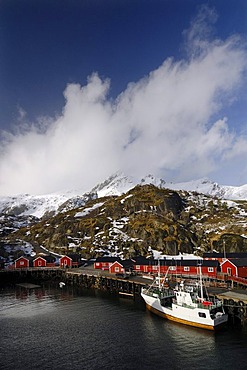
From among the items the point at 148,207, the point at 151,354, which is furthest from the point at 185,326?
the point at 148,207

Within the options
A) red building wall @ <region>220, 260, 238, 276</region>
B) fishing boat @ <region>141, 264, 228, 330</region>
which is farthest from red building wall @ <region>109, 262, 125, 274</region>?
fishing boat @ <region>141, 264, 228, 330</region>

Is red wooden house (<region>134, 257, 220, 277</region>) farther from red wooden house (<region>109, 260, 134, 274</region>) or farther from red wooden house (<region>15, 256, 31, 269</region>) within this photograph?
red wooden house (<region>15, 256, 31, 269</region>)

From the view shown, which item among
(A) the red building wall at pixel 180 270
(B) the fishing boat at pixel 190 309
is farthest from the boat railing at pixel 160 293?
(A) the red building wall at pixel 180 270

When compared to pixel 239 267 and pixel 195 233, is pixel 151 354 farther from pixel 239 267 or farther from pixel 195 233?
pixel 195 233

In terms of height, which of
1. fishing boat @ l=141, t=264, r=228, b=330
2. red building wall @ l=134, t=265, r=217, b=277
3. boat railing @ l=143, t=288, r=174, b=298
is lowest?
fishing boat @ l=141, t=264, r=228, b=330

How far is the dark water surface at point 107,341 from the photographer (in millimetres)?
35969

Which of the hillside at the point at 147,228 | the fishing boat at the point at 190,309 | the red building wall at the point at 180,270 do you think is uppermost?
the hillside at the point at 147,228

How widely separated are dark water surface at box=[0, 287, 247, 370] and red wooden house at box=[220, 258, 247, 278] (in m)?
26.5

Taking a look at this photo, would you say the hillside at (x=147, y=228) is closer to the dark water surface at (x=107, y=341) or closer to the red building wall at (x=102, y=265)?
the red building wall at (x=102, y=265)

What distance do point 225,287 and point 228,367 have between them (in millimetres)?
31440

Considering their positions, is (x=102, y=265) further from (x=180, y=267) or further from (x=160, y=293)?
(x=160, y=293)

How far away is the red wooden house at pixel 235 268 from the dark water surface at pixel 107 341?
26527 millimetres

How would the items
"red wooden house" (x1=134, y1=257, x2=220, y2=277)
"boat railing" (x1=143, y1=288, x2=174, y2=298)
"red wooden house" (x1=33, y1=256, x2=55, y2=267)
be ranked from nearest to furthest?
"boat railing" (x1=143, y1=288, x2=174, y2=298)
"red wooden house" (x1=134, y1=257, x2=220, y2=277)
"red wooden house" (x1=33, y1=256, x2=55, y2=267)

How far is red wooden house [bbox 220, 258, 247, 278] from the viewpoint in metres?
74.2
